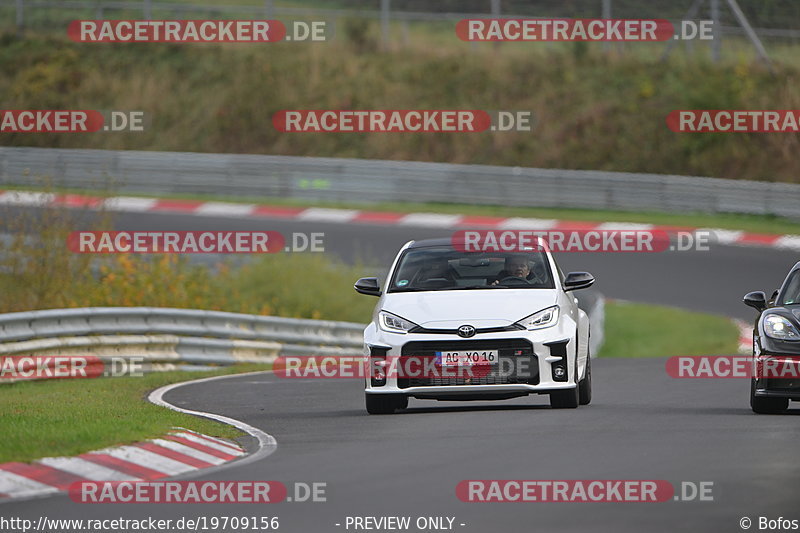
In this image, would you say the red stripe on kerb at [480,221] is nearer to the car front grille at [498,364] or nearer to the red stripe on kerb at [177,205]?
the red stripe on kerb at [177,205]

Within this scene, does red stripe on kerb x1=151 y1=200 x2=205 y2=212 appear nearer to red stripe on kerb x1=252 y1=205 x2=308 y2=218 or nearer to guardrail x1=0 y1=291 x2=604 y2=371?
red stripe on kerb x1=252 y1=205 x2=308 y2=218

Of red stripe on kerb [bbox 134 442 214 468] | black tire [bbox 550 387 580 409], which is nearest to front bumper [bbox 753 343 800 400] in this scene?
black tire [bbox 550 387 580 409]

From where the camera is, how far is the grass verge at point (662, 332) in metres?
27.8

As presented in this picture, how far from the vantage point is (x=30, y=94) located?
2021 inches

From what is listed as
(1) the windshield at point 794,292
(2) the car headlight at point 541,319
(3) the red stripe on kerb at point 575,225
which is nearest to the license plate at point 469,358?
(2) the car headlight at point 541,319

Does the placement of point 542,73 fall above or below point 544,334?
above

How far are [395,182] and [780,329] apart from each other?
26466 millimetres

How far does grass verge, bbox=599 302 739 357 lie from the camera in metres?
27.8

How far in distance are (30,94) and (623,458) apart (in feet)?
142

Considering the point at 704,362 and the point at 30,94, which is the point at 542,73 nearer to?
the point at 30,94

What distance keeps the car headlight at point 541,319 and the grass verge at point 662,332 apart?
45.3 ft

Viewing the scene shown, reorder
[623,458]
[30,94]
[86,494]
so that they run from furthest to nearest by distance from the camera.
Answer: [30,94], [623,458], [86,494]

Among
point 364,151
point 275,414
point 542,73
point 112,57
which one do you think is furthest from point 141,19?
point 275,414

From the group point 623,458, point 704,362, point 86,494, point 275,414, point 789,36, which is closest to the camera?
point 86,494
